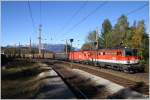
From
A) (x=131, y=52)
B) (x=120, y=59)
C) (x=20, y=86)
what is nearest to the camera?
(x=20, y=86)

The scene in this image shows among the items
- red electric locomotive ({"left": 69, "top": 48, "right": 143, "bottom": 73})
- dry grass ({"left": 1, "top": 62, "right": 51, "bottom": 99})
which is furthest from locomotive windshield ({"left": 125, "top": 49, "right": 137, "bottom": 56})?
dry grass ({"left": 1, "top": 62, "right": 51, "bottom": 99})

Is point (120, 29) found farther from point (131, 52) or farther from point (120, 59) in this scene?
point (131, 52)

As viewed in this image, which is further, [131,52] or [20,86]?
[131,52]

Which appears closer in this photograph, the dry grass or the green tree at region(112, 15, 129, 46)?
the dry grass

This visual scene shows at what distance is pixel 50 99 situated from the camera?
19.0 meters

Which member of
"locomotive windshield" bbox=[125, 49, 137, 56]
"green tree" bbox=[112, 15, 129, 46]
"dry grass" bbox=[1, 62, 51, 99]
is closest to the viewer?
"dry grass" bbox=[1, 62, 51, 99]

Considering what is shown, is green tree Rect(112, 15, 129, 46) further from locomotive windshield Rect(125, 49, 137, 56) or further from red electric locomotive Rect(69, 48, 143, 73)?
locomotive windshield Rect(125, 49, 137, 56)

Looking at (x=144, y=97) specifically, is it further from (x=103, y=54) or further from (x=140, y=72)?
(x=103, y=54)

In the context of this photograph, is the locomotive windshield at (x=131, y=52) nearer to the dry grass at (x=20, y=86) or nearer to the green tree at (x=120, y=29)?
the dry grass at (x=20, y=86)

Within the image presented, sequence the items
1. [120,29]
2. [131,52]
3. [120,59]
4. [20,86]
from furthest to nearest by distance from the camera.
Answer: [120,29] < [120,59] < [131,52] < [20,86]

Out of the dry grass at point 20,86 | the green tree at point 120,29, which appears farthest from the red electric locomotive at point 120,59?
the green tree at point 120,29

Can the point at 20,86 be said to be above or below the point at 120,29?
below

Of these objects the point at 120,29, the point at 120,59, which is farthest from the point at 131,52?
the point at 120,29

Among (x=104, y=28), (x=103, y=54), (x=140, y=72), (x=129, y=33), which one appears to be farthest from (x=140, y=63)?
(x=104, y=28)
